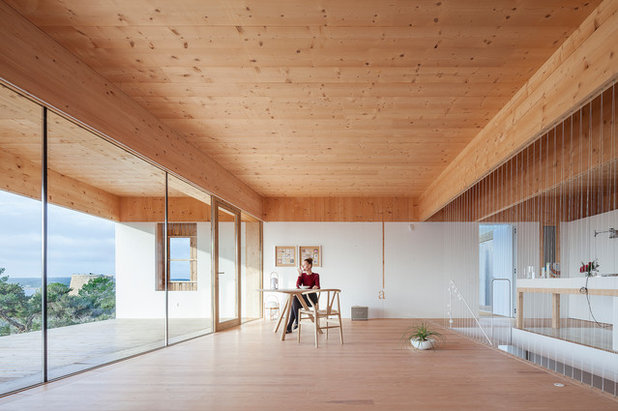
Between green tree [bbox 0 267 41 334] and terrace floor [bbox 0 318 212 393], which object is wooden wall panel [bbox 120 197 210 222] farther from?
green tree [bbox 0 267 41 334]

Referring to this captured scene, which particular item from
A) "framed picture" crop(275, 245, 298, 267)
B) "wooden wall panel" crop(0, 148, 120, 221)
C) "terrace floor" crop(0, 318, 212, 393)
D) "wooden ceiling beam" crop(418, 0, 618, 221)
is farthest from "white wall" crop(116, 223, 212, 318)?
"wooden ceiling beam" crop(418, 0, 618, 221)

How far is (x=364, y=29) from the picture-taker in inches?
121

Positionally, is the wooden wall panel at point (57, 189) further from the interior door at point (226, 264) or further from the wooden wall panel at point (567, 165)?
the wooden wall panel at point (567, 165)

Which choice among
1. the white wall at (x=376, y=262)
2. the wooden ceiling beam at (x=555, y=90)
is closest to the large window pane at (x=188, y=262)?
the white wall at (x=376, y=262)

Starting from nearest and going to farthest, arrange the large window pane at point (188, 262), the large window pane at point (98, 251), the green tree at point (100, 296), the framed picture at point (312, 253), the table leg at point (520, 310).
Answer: the large window pane at point (98, 251) < the green tree at point (100, 296) < the large window pane at point (188, 262) < the table leg at point (520, 310) < the framed picture at point (312, 253)

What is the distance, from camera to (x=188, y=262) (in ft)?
21.1

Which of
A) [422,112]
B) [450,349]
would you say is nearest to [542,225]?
[450,349]

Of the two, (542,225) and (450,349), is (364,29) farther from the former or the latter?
(542,225)

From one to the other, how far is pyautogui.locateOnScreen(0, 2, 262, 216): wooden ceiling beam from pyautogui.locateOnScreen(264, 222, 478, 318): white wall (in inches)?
167

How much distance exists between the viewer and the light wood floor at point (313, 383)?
2.98m

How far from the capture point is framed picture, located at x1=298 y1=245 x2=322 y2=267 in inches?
383

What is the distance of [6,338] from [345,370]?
2588mm

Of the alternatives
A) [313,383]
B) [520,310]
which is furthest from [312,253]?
[313,383]

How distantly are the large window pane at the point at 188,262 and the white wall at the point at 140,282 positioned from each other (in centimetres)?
2
